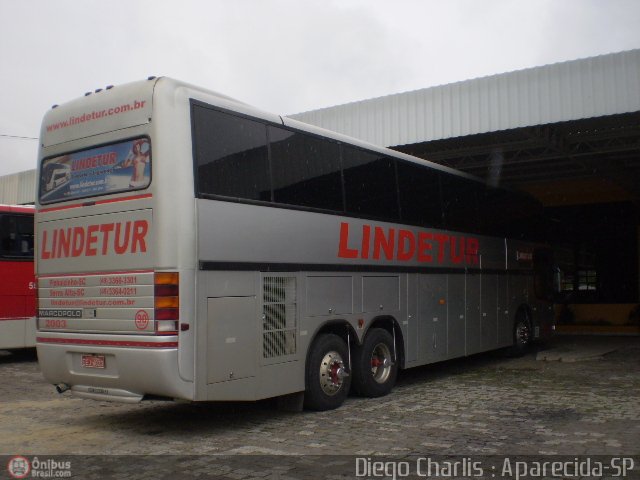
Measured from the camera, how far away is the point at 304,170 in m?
8.47

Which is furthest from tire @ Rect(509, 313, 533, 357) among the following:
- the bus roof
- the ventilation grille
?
the bus roof

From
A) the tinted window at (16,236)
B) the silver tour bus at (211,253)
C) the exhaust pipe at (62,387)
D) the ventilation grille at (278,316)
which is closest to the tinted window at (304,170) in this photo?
the silver tour bus at (211,253)

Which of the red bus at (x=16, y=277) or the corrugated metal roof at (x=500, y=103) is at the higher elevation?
the corrugated metal roof at (x=500, y=103)

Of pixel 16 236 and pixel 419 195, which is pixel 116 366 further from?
pixel 16 236

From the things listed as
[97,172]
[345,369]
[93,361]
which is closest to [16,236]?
[97,172]

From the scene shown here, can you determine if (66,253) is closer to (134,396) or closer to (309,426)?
(134,396)

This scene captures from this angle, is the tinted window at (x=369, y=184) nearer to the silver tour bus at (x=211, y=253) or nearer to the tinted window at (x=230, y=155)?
the silver tour bus at (x=211, y=253)

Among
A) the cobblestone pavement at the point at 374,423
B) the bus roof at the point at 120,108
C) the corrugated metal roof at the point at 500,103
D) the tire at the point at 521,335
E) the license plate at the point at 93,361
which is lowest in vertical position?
the cobblestone pavement at the point at 374,423

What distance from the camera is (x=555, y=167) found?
1953 centimetres

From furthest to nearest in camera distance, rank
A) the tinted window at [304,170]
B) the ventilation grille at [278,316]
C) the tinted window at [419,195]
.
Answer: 1. the tinted window at [419,195]
2. the tinted window at [304,170]
3. the ventilation grille at [278,316]

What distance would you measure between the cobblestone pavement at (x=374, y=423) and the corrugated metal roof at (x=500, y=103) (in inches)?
183

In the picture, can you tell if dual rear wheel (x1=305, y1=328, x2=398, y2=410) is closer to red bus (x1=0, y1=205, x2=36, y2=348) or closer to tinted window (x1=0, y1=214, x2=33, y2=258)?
red bus (x1=0, y1=205, x2=36, y2=348)

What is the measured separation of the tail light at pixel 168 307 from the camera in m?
6.73

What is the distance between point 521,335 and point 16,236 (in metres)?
10.4
